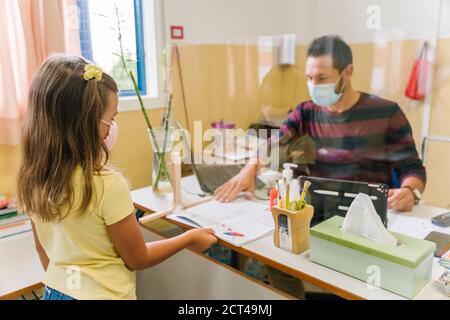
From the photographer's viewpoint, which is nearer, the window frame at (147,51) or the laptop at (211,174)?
the laptop at (211,174)

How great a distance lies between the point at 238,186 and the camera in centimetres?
156

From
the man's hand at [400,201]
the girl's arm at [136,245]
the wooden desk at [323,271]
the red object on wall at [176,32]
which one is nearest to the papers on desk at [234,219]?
the wooden desk at [323,271]

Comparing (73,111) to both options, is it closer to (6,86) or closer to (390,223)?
(6,86)

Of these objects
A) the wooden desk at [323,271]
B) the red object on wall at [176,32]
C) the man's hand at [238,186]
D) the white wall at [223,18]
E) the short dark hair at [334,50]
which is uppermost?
the white wall at [223,18]

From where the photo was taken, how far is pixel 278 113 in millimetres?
2186

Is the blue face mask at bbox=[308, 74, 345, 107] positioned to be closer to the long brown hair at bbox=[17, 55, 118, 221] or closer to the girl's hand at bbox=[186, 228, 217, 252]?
the girl's hand at bbox=[186, 228, 217, 252]

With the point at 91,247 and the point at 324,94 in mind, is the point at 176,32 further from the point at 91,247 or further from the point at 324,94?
the point at 91,247

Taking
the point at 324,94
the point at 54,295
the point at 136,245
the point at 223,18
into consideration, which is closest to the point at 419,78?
the point at 324,94

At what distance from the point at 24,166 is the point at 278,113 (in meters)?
1.49

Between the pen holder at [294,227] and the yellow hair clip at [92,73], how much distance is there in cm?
58

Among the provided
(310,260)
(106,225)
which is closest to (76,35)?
(106,225)

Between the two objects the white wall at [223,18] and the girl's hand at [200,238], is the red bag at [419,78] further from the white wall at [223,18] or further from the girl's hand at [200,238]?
the girl's hand at [200,238]

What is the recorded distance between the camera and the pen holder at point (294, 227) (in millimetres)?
1067

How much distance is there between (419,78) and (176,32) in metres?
1.25
